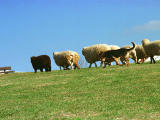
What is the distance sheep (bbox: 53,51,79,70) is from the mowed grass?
13685mm

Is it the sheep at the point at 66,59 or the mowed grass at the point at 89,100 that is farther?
the sheep at the point at 66,59

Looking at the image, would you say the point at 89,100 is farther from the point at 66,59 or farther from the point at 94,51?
the point at 66,59

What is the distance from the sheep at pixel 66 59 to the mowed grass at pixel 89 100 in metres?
13.7

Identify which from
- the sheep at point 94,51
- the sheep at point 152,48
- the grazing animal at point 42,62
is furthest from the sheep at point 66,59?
the sheep at point 152,48

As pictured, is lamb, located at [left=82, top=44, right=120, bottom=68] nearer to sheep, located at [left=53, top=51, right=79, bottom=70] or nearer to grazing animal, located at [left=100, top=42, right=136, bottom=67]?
sheep, located at [left=53, top=51, right=79, bottom=70]

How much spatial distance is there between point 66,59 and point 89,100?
67.3 feet

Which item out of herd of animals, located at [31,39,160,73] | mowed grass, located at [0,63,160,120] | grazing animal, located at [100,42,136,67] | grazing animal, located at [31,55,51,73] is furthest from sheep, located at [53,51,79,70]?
mowed grass, located at [0,63,160,120]

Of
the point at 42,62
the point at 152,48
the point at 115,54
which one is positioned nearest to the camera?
the point at 115,54

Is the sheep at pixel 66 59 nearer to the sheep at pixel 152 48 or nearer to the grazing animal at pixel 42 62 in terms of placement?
the grazing animal at pixel 42 62

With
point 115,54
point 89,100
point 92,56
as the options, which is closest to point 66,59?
point 92,56

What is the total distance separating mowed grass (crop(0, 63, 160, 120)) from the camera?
9.25 m

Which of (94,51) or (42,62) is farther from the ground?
(94,51)

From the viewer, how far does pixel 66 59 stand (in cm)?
3198

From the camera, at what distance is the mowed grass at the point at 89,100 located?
364 inches
